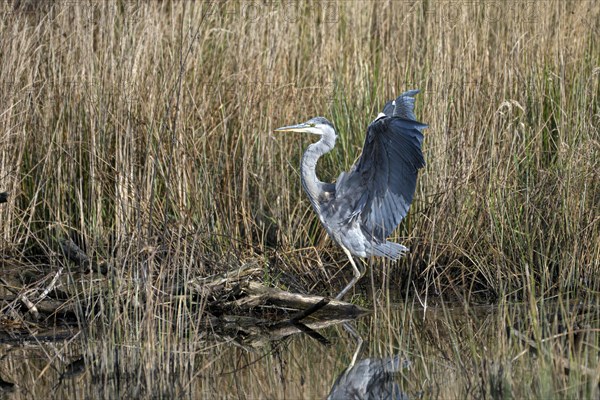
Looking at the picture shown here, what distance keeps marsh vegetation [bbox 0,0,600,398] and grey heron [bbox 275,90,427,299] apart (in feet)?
1.01

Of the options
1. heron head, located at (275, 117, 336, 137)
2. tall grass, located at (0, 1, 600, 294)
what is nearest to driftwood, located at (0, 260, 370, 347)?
tall grass, located at (0, 1, 600, 294)

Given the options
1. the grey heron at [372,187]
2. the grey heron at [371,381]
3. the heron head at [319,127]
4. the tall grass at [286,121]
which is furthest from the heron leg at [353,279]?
the grey heron at [371,381]

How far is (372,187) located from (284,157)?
1.05 m

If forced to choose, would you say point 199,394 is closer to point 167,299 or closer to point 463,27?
point 167,299

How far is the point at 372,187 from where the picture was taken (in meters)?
4.89

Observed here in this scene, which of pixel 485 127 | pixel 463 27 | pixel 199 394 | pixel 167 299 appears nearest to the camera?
pixel 199 394

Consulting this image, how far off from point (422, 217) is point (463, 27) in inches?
50.6

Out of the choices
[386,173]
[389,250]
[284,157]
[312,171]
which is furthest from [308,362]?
[284,157]

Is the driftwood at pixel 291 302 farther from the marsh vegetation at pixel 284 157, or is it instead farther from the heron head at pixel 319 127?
the heron head at pixel 319 127

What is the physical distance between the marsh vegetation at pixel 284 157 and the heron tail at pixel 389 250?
0.75 ft

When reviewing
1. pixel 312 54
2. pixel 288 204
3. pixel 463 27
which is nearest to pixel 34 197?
pixel 288 204

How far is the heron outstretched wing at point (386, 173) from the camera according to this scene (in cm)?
450

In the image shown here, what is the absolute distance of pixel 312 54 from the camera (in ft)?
20.3

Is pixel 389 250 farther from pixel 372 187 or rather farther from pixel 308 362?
pixel 308 362
